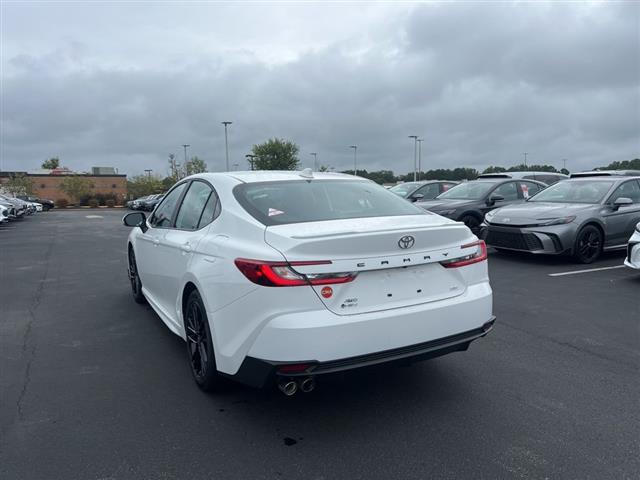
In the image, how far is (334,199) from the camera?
3.75m

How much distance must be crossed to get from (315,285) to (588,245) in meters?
7.38

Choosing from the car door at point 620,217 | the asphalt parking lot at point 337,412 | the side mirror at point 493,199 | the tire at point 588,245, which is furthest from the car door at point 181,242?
the side mirror at point 493,199

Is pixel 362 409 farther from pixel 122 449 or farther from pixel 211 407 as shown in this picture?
pixel 122 449

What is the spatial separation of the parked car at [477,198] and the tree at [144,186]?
56.6 metres

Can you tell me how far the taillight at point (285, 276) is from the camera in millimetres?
2699

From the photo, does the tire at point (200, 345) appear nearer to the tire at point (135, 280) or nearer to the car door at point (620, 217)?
the tire at point (135, 280)

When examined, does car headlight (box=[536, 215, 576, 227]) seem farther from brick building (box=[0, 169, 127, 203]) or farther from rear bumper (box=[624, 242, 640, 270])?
brick building (box=[0, 169, 127, 203])

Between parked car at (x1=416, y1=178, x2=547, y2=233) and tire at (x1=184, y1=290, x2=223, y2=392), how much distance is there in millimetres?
8439

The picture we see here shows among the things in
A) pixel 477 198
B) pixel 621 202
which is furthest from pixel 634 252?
pixel 477 198

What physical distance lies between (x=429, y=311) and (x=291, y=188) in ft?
4.73

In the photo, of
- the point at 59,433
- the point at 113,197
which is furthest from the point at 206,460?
the point at 113,197

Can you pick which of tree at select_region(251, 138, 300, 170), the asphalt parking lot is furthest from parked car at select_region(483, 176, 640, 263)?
tree at select_region(251, 138, 300, 170)

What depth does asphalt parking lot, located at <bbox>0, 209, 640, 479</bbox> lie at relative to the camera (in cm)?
264

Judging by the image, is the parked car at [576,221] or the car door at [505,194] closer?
the parked car at [576,221]
